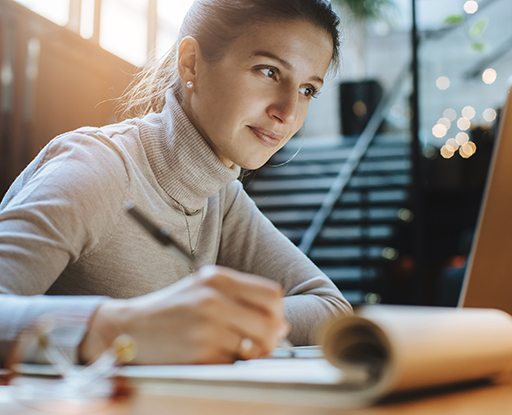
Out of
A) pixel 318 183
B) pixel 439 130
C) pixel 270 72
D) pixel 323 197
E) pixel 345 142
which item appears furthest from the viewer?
pixel 345 142

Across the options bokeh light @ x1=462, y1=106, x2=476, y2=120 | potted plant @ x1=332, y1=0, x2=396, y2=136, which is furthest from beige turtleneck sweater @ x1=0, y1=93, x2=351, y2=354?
potted plant @ x1=332, y1=0, x2=396, y2=136

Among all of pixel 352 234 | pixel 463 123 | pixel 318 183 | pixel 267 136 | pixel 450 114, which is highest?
pixel 450 114

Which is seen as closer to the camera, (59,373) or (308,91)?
(59,373)

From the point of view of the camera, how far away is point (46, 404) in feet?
1.21

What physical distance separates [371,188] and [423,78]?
1741 mm

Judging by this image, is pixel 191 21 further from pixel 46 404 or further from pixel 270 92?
pixel 46 404

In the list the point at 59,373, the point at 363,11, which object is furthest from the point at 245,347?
the point at 363,11

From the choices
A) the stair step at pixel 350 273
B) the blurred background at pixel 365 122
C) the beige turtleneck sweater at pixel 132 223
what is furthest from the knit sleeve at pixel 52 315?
the stair step at pixel 350 273

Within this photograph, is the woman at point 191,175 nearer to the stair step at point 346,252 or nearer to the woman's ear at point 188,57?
the woman's ear at point 188,57

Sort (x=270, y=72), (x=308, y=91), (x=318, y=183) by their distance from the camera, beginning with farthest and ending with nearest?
(x=318, y=183) < (x=308, y=91) < (x=270, y=72)

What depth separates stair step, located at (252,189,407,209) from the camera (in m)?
4.89

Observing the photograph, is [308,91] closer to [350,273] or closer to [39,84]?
[39,84]

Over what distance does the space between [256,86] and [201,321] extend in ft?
2.13

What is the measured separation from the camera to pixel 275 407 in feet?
1.12
